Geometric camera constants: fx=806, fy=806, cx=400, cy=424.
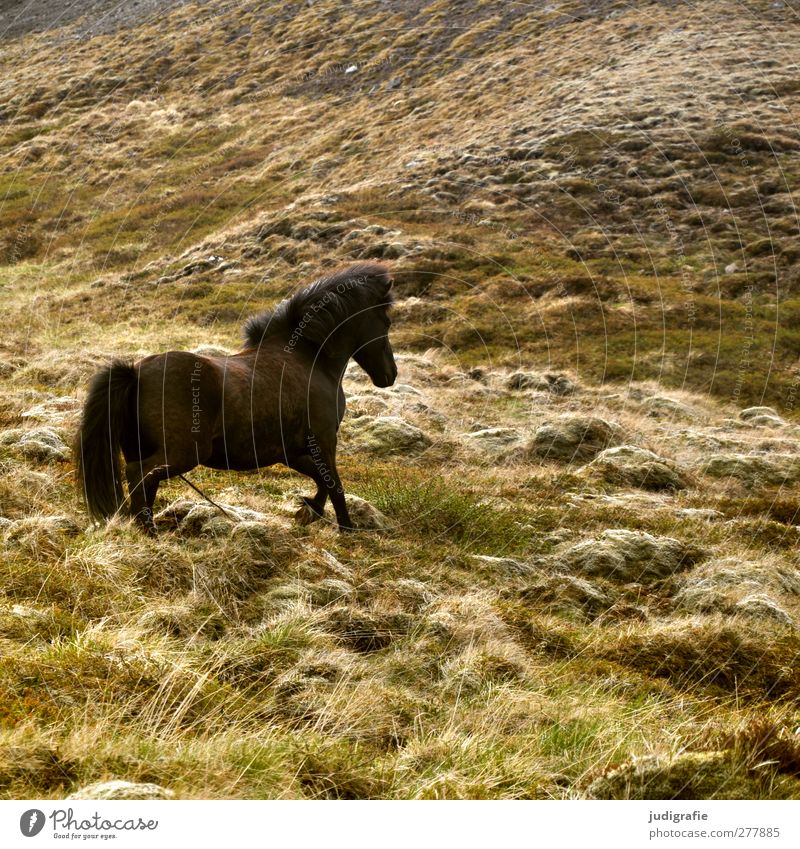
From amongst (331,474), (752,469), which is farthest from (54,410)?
(752,469)

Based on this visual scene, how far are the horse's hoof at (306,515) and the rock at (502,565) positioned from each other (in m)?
1.94

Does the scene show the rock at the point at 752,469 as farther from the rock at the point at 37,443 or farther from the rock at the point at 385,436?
the rock at the point at 37,443

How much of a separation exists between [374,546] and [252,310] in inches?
840

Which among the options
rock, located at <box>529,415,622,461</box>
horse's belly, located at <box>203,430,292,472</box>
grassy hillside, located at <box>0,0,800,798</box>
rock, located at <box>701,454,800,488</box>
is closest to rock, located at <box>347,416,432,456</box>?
grassy hillside, located at <box>0,0,800,798</box>

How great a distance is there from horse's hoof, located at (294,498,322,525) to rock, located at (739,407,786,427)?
16048 mm

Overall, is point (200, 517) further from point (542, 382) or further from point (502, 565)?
point (542, 382)

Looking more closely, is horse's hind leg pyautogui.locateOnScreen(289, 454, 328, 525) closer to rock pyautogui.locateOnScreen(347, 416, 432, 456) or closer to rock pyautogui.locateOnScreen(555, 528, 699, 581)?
rock pyautogui.locateOnScreen(555, 528, 699, 581)

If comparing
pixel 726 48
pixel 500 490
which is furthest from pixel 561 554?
pixel 726 48

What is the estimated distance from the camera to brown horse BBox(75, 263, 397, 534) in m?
7.70

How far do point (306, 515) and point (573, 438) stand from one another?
921 cm

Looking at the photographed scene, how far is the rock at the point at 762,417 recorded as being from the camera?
22188mm

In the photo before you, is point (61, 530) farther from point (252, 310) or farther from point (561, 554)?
point (252, 310)

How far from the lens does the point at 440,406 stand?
68.9 ft
